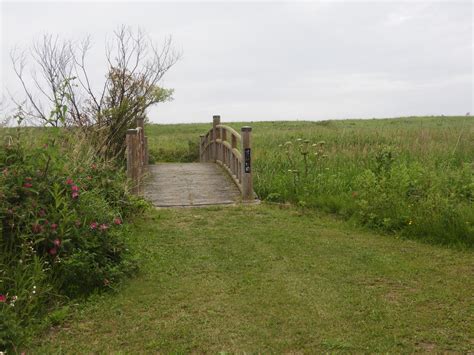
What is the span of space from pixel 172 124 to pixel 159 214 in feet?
97.2

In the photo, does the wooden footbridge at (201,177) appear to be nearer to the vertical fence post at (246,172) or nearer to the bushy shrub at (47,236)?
the vertical fence post at (246,172)

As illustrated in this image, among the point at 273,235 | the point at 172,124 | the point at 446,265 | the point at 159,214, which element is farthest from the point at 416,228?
the point at 172,124

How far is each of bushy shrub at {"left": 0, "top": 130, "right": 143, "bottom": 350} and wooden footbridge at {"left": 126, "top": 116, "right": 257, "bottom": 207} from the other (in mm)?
2726

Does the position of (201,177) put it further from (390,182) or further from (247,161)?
(390,182)

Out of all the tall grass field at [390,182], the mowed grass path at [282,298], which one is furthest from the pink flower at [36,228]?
the tall grass field at [390,182]

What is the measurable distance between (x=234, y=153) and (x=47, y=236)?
22.6 feet

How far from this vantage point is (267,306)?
15.7 feet

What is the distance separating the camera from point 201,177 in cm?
1229

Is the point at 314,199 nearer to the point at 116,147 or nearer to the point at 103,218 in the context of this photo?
the point at 103,218

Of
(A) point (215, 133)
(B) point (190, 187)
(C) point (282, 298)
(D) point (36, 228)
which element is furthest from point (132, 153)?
(C) point (282, 298)

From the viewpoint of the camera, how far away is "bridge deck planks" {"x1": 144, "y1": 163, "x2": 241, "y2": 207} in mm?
10156

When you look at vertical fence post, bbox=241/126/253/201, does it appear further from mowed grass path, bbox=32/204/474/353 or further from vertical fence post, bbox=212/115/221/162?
vertical fence post, bbox=212/115/221/162

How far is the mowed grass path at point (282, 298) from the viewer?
4070 mm

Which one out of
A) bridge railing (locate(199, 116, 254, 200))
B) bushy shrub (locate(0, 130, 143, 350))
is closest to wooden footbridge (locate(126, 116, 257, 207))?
bridge railing (locate(199, 116, 254, 200))
